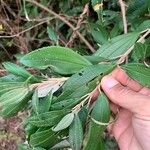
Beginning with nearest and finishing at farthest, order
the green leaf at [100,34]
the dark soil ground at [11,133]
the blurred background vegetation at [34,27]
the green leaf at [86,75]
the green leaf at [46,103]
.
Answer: the green leaf at [86,75]
the green leaf at [46,103]
the green leaf at [100,34]
the blurred background vegetation at [34,27]
the dark soil ground at [11,133]

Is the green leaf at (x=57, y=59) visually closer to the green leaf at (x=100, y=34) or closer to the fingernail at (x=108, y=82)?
the fingernail at (x=108, y=82)

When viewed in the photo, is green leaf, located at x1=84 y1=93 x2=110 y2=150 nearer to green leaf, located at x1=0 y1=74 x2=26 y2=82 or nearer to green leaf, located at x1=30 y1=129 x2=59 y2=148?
green leaf, located at x1=30 y1=129 x2=59 y2=148

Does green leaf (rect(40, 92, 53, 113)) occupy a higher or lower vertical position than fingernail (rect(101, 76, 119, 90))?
lower

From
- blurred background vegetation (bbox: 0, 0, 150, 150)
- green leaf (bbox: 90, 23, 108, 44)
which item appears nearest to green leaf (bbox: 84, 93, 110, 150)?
green leaf (bbox: 90, 23, 108, 44)

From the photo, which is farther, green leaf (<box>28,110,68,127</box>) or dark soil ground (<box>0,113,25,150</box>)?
dark soil ground (<box>0,113,25,150</box>)

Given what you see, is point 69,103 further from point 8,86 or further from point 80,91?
point 8,86

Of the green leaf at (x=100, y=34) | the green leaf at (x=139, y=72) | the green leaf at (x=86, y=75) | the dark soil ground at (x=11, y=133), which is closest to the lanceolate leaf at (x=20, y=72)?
the green leaf at (x=86, y=75)

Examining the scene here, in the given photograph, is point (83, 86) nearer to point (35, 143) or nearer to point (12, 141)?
point (35, 143)
